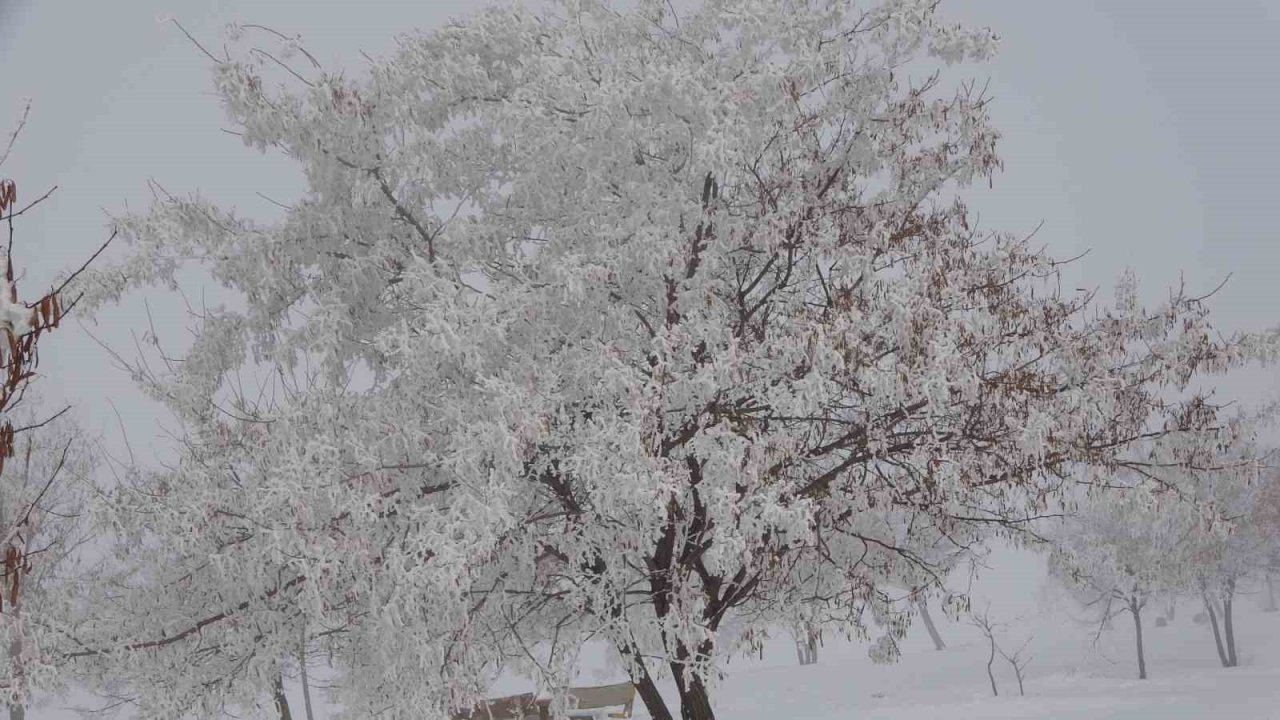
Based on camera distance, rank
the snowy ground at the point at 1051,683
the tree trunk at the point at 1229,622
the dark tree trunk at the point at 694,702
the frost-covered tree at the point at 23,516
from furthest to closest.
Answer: the tree trunk at the point at 1229,622
the snowy ground at the point at 1051,683
the dark tree trunk at the point at 694,702
the frost-covered tree at the point at 23,516

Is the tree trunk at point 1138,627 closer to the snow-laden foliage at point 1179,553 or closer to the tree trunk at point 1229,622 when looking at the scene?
the snow-laden foliage at point 1179,553

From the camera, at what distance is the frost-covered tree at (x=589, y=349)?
259 inches

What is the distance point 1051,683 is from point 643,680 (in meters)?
21.4

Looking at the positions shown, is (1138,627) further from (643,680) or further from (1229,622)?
(643,680)

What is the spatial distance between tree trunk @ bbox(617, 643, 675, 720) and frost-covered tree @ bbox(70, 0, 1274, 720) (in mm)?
38

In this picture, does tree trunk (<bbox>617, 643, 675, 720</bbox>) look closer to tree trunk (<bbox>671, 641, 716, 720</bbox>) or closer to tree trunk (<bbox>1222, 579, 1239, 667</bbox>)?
tree trunk (<bbox>671, 641, 716, 720</bbox>)

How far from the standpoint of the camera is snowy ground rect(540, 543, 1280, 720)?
18359 mm

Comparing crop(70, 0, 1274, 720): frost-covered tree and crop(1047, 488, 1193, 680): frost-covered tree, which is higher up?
crop(70, 0, 1274, 720): frost-covered tree

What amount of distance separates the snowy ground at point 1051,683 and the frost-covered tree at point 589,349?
10.5 meters

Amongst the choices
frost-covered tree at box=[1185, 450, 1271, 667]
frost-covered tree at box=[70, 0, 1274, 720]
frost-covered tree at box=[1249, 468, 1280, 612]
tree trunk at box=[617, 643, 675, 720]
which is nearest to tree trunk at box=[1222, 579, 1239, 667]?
frost-covered tree at box=[1185, 450, 1271, 667]

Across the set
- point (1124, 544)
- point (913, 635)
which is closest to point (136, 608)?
point (1124, 544)

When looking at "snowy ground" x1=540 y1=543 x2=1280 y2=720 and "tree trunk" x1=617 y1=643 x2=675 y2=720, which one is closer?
"tree trunk" x1=617 y1=643 x2=675 y2=720

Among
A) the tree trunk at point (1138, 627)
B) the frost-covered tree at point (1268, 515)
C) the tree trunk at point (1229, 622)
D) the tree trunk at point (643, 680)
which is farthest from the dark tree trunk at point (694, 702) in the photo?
the tree trunk at point (1229, 622)

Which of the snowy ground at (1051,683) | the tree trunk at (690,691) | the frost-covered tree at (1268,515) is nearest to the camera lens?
the tree trunk at (690,691)
